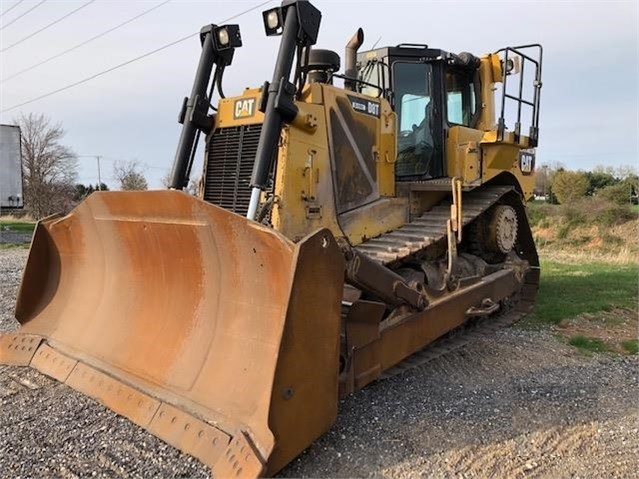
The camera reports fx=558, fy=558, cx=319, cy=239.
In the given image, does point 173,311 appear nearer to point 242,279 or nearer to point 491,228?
point 242,279

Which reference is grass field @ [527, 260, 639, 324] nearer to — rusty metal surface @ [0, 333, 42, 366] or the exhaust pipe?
the exhaust pipe

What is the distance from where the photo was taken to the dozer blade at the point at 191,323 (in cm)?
296

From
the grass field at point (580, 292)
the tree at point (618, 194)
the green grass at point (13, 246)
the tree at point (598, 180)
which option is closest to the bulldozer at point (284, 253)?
the grass field at point (580, 292)

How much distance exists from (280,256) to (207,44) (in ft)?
8.64

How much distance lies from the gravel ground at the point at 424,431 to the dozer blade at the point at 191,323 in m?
0.16

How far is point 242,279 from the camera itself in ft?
11.2

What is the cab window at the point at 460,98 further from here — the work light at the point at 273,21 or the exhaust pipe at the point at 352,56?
the work light at the point at 273,21

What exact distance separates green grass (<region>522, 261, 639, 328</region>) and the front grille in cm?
383

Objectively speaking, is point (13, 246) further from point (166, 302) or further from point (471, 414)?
point (471, 414)

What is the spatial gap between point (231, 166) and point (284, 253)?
73.4 inches

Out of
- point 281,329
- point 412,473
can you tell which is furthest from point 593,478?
point 281,329

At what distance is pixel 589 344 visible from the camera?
575cm

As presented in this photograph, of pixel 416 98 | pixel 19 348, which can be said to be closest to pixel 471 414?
pixel 416 98

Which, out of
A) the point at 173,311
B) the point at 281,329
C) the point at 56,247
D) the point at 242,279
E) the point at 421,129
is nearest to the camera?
the point at 281,329
